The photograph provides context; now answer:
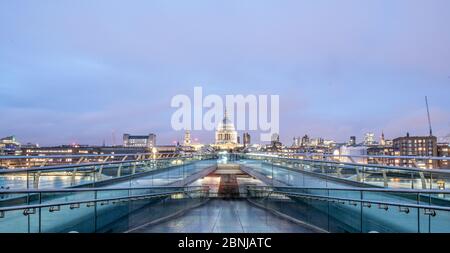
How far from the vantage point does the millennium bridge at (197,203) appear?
300 centimetres

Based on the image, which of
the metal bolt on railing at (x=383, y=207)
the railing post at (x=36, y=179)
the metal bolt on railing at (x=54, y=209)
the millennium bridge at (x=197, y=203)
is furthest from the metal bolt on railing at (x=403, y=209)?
the railing post at (x=36, y=179)

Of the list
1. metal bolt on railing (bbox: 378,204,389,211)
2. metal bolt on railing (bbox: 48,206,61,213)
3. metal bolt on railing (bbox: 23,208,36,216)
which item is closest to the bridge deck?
metal bolt on railing (bbox: 378,204,389,211)

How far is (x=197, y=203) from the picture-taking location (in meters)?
8.30

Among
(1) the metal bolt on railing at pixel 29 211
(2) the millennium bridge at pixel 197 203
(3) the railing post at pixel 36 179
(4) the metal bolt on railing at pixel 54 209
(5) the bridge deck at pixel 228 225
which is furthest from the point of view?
(5) the bridge deck at pixel 228 225

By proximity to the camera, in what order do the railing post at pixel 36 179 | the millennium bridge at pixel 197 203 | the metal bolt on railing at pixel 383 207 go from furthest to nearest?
the railing post at pixel 36 179 < the metal bolt on railing at pixel 383 207 < the millennium bridge at pixel 197 203

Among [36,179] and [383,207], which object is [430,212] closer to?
[383,207]

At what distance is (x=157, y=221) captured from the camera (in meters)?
5.26

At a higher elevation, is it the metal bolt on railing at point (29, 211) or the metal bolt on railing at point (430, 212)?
the metal bolt on railing at point (29, 211)

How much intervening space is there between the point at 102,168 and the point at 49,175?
163 cm

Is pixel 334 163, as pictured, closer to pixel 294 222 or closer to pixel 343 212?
pixel 294 222

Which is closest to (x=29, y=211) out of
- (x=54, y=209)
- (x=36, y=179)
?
(x=54, y=209)

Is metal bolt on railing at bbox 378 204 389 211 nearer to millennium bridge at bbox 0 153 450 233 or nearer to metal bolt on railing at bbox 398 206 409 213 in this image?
millennium bridge at bbox 0 153 450 233

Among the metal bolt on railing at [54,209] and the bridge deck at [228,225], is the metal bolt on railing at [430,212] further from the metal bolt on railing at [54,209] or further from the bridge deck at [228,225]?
the metal bolt on railing at [54,209]

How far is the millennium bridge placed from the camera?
3.00 metres
